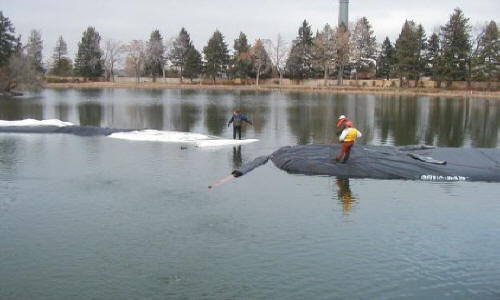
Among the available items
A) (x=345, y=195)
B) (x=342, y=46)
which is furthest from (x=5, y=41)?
(x=345, y=195)

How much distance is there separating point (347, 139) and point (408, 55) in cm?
6270

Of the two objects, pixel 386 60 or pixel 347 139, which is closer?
pixel 347 139

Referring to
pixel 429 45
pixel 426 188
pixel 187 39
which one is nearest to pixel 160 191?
pixel 426 188

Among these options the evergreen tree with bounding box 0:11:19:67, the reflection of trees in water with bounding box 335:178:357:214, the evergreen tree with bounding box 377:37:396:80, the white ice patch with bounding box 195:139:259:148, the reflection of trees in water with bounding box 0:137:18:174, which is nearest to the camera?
the reflection of trees in water with bounding box 335:178:357:214

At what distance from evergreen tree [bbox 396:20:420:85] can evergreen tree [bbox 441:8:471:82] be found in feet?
12.9

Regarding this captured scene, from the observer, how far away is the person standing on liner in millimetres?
15000

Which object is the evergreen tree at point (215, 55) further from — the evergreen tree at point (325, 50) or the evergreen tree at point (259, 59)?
the evergreen tree at point (325, 50)

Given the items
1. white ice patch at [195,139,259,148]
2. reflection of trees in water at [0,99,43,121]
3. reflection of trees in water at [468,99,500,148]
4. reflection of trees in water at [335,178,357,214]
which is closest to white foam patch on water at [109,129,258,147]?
white ice patch at [195,139,259,148]

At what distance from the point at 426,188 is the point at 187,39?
3362 inches

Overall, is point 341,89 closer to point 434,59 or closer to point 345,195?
point 434,59

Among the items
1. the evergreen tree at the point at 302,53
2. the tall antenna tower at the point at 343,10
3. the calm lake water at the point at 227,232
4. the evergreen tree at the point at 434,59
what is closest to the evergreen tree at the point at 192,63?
the evergreen tree at the point at 302,53

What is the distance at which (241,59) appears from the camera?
3479 inches

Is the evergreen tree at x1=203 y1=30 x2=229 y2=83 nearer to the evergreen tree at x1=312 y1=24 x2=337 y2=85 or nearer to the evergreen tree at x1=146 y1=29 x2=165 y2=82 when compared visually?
the evergreen tree at x1=146 y1=29 x2=165 y2=82

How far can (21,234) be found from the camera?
10016 mm
